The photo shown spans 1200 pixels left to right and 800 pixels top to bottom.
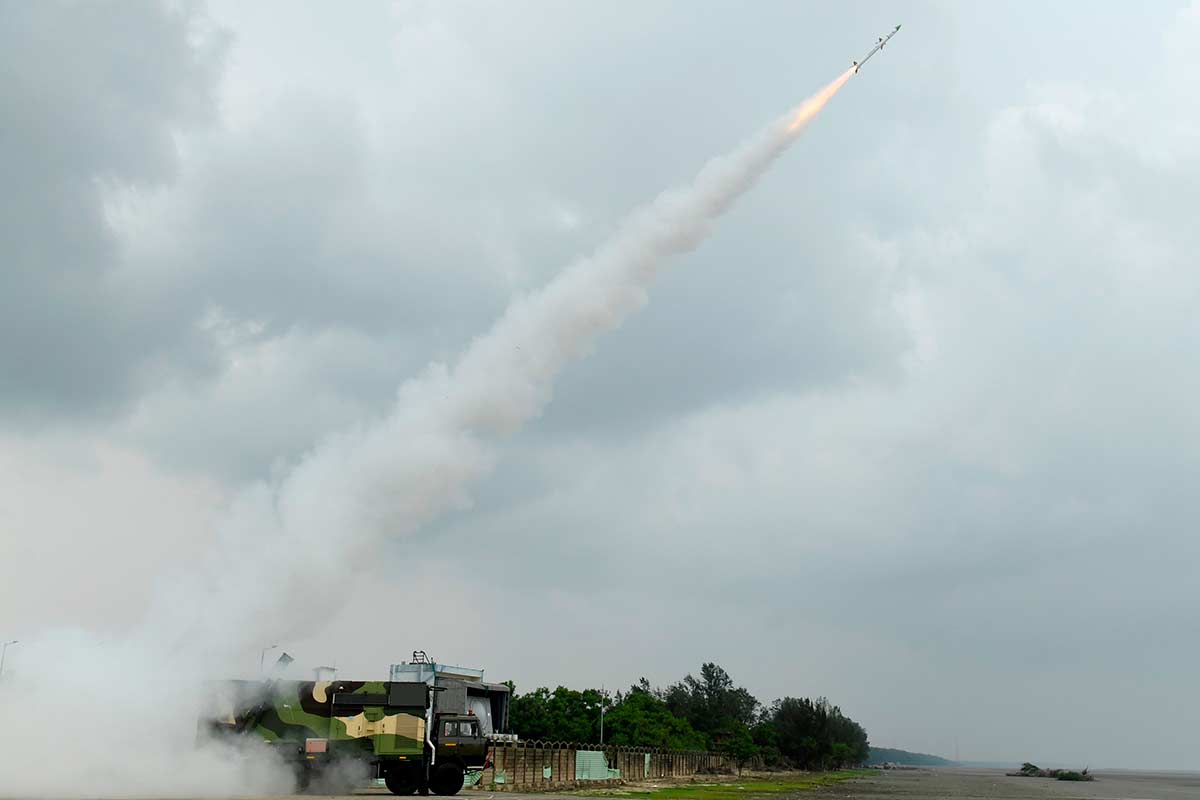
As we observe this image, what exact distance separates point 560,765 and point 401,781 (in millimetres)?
Result: 23624

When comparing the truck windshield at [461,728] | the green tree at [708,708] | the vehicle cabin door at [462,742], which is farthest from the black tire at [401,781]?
the green tree at [708,708]

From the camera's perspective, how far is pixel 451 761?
3228 centimetres

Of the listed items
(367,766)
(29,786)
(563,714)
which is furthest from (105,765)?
(563,714)

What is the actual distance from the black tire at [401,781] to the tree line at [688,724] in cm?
5355

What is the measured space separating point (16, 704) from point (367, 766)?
10.1m

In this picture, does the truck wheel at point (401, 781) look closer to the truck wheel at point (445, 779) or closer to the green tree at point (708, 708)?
the truck wheel at point (445, 779)

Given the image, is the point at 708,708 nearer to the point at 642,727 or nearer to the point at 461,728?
the point at 642,727

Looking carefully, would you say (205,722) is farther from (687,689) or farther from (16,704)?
(687,689)

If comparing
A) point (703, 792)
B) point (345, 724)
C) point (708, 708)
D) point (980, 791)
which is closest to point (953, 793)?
point (980, 791)

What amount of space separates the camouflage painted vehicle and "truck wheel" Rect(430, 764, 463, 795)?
3 cm

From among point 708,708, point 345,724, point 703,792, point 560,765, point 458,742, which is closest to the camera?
point 345,724

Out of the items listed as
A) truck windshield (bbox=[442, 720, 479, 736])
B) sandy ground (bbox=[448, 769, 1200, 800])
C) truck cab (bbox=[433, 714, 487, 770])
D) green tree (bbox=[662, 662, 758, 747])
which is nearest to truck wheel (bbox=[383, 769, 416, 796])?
truck cab (bbox=[433, 714, 487, 770])

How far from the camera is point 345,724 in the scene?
103 ft

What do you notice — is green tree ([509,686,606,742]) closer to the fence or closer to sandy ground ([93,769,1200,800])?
the fence
